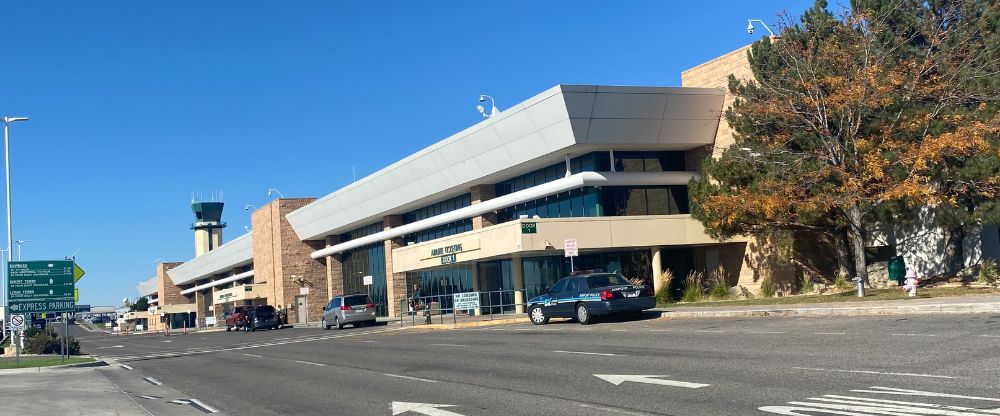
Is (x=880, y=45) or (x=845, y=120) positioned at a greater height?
(x=880, y=45)

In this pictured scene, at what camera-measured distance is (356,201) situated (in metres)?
61.3

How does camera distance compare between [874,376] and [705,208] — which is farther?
[705,208]

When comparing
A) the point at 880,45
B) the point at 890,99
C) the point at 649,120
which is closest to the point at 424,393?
the point at 890,99

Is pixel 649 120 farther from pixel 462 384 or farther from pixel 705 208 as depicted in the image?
pixel 462 384

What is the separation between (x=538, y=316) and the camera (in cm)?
2984

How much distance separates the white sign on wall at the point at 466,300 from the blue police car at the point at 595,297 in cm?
862

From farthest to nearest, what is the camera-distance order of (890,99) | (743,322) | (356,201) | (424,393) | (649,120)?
(356,201)
(649,120)
(890,99)
(743,322)
(424,393)

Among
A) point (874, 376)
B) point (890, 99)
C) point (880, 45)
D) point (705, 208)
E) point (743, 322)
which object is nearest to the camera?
point (874, 376)

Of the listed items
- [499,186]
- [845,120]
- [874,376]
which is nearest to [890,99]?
[845,120]

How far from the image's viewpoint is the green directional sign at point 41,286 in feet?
89.7

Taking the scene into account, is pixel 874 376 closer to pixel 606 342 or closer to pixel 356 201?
pixel 606 342

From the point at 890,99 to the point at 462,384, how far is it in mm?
20786

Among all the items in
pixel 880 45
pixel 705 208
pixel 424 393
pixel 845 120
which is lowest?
pixel 424 393

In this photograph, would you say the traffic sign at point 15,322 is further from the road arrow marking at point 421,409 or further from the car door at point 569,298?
the road arrow marking at point 421,409
